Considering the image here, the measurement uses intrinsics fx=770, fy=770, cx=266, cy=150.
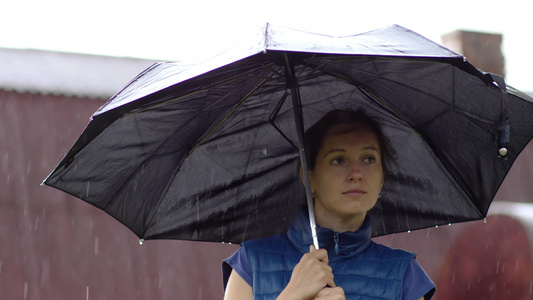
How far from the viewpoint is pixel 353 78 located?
2.38m

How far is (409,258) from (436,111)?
1.58ft

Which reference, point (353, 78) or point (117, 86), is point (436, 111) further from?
point (117, 86)

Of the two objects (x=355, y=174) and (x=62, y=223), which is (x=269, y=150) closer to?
(x=355, y=174)

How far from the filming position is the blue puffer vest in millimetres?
2189

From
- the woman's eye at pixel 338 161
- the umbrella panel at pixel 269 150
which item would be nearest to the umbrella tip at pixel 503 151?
the umbrella panel at pixel 269 150

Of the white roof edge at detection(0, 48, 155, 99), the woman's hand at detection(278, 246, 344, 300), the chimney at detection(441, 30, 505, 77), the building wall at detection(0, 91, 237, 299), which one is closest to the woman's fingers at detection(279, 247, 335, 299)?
the woman's hand at detection(278, 246, 344, 300)

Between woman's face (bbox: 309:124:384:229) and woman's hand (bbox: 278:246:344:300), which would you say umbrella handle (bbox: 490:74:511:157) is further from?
woman's hand (bbox: 278:246:344:300)

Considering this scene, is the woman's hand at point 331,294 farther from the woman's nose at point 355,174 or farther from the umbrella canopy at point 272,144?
the umbrella canopy at point 272,144

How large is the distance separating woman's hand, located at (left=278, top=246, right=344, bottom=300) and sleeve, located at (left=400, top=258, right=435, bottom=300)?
295mm

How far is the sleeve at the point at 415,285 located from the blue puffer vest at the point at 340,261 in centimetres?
3

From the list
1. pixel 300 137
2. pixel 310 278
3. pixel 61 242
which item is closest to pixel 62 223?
pixel 61 242

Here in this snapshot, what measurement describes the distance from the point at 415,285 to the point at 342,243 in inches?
9.4

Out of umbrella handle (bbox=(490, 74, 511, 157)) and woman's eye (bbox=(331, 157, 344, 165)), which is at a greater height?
umbrella handle (bbox=(490, 74, 511, 157))

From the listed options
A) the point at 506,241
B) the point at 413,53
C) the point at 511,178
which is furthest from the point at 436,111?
the point at 511,178
